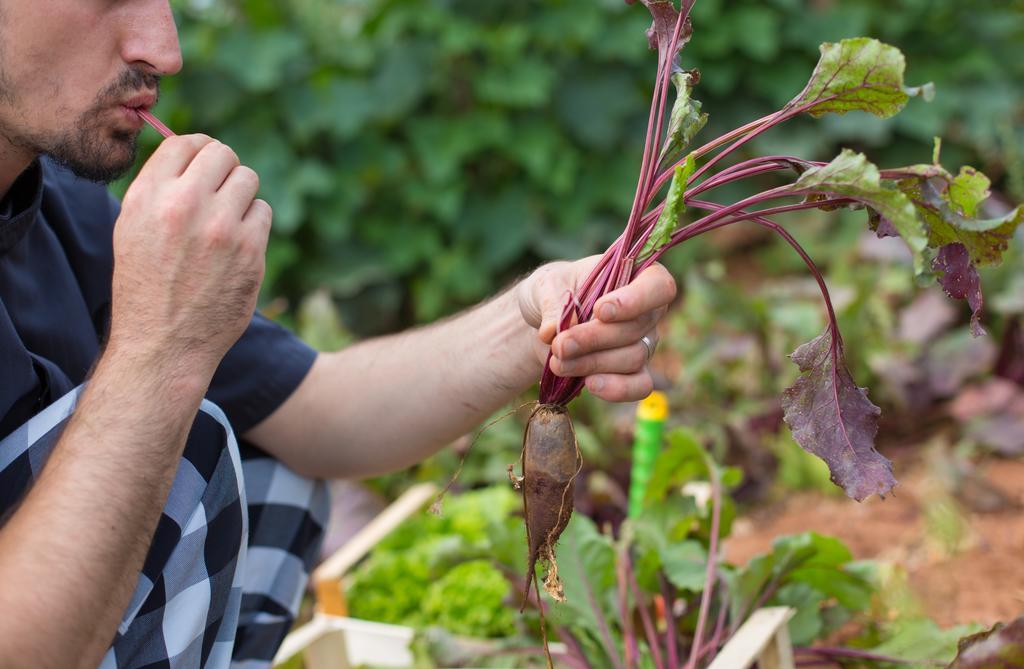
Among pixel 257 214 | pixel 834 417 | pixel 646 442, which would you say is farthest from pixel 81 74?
pixel 646 442

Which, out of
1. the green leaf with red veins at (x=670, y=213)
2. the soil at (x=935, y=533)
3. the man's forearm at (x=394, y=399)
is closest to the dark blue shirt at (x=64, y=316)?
the man's forearm at (x=394, y=399)

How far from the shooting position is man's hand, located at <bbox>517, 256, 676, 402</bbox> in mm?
1332

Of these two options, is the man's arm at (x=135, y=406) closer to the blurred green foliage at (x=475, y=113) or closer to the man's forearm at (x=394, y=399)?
the man's forearm at (x=394, y=399)

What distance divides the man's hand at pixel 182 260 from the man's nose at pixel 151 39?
7.7 inches

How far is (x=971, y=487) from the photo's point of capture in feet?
9.02

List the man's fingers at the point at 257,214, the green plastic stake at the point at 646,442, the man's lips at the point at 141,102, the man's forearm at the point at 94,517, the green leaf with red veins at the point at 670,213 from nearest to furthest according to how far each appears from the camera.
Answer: the man's forearm at the point at 94,517 < the green leaf with red veins at the point at 670,213 < the man's fingers at the point at 257,214 < the man's lips at the point at 141,102 < the green plastic stake at the point at 646,442

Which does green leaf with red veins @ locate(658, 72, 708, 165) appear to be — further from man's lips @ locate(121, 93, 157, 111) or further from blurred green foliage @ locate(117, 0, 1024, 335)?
blurred green foliage @ locate(117, 0, 1024, 335)

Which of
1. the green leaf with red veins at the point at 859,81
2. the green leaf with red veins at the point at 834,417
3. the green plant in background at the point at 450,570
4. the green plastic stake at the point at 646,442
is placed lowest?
the green plant in background at the point at 450,570

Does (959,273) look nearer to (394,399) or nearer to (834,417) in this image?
(834,417)

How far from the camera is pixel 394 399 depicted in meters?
1.89

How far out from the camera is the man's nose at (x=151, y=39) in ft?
4.79

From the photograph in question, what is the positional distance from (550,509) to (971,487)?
177 cm

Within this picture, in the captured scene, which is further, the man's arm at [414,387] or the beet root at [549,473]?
the man's arm at [414,387]

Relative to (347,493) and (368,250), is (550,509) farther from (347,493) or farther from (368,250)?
(368,250)
